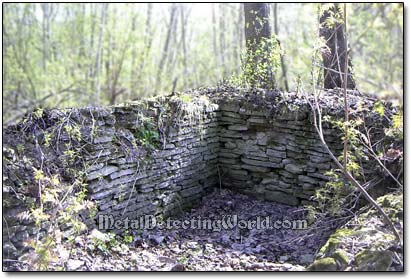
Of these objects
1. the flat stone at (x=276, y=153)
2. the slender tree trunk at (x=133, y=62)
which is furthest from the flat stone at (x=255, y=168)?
the slender tree trunk at (x=133, y=62)

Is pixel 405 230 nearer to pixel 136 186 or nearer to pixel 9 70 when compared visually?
pixel 136 186

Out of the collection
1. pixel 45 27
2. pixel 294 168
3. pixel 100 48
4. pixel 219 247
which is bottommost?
pixel 219 247

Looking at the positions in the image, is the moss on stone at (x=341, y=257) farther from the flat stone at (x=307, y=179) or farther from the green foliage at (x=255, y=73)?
the green foliage at (x=255, y=73)

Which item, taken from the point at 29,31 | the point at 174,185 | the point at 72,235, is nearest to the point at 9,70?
the point at 29,31

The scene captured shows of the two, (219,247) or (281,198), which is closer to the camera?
(219,247)

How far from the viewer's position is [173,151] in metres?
4.54

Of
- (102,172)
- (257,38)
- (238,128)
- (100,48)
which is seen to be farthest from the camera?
(100,48)

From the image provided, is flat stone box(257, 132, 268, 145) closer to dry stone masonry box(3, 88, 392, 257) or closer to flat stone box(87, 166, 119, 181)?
dry stone masonry box(3, 88, 392, 257)

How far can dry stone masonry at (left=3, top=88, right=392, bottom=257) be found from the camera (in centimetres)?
337

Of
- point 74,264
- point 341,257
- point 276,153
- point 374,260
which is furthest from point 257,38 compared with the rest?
point 74,264

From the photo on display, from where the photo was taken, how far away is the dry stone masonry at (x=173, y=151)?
133 inches

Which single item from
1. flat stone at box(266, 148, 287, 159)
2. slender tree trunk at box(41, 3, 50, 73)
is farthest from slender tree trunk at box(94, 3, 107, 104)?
flat stone at box(266, 148, 287, 159)

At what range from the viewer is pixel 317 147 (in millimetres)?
4570

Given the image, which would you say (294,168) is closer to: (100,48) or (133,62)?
(100,48)
